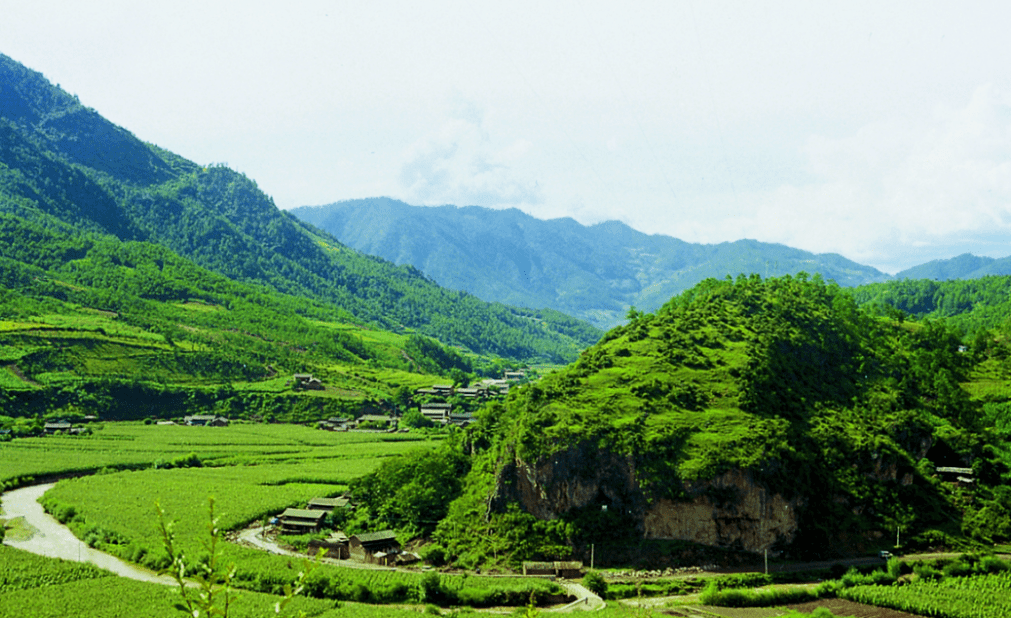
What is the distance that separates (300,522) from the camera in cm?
6812

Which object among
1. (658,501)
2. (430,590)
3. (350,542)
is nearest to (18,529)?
(350,542)

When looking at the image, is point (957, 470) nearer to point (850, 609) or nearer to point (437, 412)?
point (850, 609)

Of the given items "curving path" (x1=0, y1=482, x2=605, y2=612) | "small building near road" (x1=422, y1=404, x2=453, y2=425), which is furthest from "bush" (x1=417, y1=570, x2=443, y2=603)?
"small building near road" (x1=422, y1=404, x2=453, y2=425)

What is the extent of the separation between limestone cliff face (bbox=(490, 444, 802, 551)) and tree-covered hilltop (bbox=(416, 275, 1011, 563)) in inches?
4.1

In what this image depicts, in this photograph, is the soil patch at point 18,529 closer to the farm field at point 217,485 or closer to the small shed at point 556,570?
the farm field at point 217,485

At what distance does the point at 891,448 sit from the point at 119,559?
6786cm

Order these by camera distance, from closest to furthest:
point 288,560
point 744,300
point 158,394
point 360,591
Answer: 1. point 360,591
2. point 288,560
3. point 744,300
4. point 158,394

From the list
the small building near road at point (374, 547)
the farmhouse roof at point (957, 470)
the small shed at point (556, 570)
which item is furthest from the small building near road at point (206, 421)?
the farmhouse roof at point (957, 470)

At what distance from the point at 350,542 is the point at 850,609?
38929mm

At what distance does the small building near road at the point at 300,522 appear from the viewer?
67.8 meters

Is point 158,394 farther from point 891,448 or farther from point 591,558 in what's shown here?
point 891,448

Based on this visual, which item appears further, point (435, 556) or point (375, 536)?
point (375, 536)

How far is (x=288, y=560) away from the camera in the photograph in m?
57.6

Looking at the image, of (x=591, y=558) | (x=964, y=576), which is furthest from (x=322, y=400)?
(x=964, y=576)
